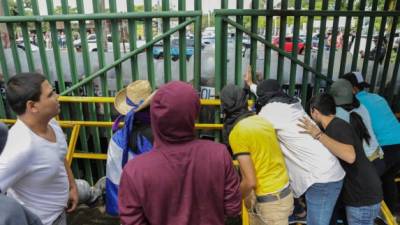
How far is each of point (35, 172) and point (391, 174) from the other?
10.1ft

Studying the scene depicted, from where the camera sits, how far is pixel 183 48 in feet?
11.3

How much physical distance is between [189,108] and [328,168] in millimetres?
1361

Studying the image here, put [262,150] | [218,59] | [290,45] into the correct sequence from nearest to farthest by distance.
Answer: [262,150] → [218,59] → [290,45]

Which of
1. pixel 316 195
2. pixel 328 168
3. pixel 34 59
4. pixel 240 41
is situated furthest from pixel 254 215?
pixel 34 59

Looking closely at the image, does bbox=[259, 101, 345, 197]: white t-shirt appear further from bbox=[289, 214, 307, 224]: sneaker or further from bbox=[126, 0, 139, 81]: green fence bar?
bbox=[126, 0, 139, 81]: green fence bar

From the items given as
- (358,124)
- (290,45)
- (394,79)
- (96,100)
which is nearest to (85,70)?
(96,100)

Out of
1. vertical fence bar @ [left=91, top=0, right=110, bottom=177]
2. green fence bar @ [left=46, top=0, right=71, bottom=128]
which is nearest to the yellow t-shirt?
vertical fence bar @ [left=91, top=0, right=110, bottom=177]

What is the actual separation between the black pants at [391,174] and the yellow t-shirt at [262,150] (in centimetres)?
130

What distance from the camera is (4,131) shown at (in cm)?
118

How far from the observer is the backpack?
2.46 m

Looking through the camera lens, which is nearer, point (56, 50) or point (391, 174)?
point (391, 174)

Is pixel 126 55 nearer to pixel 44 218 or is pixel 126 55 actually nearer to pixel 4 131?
pixel 44 218

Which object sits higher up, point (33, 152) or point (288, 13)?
point (288, 13)

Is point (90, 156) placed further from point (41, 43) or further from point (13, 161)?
point (13, 161)
